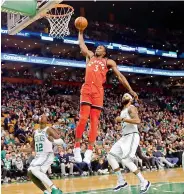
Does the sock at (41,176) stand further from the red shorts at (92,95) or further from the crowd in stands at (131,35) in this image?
the crowd in stands at (131,35)

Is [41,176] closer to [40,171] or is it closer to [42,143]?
[40,171]

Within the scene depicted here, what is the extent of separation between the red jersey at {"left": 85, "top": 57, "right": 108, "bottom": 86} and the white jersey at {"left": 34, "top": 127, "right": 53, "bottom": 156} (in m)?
2.38

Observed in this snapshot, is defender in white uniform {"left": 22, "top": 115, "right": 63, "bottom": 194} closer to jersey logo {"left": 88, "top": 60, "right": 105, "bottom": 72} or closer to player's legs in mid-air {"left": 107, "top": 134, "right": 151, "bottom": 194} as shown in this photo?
player's legs in mid-air {"left": 107, "top": 134, "right": 151, "bottom": 194}

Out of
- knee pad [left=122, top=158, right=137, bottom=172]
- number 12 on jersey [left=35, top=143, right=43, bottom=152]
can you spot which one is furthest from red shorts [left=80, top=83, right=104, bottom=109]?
number 12 on jersey [left=35, top=143, right=43, bottom=152]

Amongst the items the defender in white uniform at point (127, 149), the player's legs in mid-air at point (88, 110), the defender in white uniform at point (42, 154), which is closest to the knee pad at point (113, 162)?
the defender in white uniform at point (127, 149)

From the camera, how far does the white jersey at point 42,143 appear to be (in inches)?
305

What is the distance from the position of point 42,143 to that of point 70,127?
35.2ft

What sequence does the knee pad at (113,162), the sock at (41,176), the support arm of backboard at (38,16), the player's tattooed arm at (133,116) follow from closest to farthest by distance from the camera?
the support arm of backboard at (38,16) < the player's tattooed arm at (133,116) < the knee pad at (113,162) < the sock at (41,176)

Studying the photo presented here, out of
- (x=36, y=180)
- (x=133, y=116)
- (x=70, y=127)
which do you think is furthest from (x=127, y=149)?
(x=70, y=127)

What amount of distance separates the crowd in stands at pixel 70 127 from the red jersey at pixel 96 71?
710 centimetres

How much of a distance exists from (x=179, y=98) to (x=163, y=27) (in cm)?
716

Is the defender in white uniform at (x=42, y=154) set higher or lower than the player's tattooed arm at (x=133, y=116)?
lower

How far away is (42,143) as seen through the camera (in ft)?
25.6

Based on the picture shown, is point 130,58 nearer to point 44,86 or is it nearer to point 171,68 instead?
point 171,68
